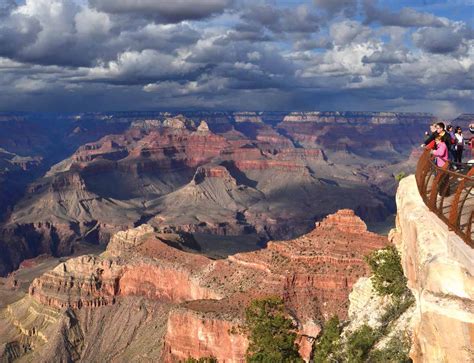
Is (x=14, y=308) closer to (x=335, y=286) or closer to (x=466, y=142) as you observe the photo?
(x=335, y=286)

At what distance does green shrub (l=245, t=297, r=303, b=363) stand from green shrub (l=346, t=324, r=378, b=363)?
26.3 ft

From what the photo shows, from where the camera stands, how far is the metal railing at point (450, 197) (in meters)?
21.6

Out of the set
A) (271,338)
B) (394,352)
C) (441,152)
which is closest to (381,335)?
(394,352)

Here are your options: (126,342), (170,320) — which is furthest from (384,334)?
(126,342)

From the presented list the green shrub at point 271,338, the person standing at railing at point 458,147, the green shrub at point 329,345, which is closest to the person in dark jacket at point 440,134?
the person standing at railing at point 458,147

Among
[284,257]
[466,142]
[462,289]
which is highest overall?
[466,142]

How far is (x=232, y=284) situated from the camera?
81750 millimetres

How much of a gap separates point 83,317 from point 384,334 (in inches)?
3401

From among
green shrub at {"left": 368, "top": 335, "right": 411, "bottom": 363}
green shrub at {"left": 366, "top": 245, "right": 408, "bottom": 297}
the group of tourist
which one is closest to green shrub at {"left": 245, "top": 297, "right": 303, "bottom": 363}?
green shrub at {"left": 366, "top": 245, "right": 408, "bottom": 297}

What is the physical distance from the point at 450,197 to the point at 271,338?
1847 centimetres

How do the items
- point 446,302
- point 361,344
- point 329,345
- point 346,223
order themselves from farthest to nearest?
point 346,223 < point 329,345 < point 361,344 < point 446,302

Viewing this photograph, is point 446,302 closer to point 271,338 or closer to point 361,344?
point 361,344

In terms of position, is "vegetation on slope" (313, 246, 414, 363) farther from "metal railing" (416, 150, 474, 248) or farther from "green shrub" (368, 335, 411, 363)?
"metal railing" (416, 150, 474, 248)

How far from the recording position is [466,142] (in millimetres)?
38438
